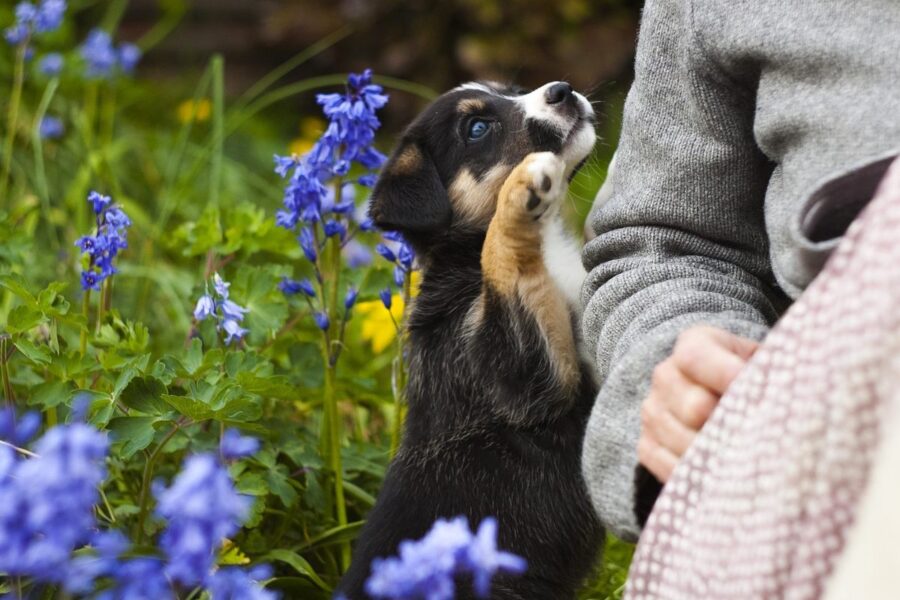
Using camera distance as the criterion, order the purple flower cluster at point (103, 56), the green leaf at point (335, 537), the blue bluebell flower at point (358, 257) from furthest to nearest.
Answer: the purple flower cluster at point (103, 56) < the blue bluebell flower at point (358, 257) < the green leaf at point (335, 537)

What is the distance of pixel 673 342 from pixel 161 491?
782mm

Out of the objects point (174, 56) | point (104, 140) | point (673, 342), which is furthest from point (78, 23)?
point (673, 342)

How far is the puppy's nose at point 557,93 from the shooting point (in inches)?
114

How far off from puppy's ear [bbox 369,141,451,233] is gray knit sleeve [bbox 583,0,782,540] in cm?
76

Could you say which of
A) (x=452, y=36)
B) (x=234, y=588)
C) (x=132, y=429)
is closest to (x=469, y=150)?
(x=132, y=429)

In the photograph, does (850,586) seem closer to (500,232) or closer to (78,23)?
(500,232)

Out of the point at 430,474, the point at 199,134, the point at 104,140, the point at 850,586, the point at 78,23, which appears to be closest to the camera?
the point at 850,586

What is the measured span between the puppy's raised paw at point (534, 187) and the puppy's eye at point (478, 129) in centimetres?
57

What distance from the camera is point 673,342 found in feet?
5.67

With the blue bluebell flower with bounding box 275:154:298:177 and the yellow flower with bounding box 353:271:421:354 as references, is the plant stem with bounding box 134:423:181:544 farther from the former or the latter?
the yellow flower with bounding box 353:271:421:354

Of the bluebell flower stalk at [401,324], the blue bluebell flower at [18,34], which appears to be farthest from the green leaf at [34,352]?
the blue bluebell flower at [18,34]

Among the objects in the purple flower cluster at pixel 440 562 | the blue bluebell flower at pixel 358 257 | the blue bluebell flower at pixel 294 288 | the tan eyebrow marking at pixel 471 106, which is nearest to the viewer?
the purple flower cluster at pixel 440 562

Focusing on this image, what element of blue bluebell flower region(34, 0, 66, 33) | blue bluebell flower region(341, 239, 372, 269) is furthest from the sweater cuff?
blue bluebell flower region(34, 0, 66, 33)

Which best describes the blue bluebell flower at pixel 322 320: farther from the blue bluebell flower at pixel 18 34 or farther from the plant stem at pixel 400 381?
the blue bluebell flower at pixel 18 34
